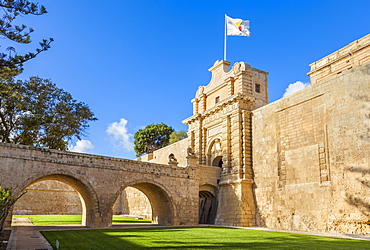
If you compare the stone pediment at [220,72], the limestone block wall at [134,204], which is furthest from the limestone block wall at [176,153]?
the stone pediment at [220,72]

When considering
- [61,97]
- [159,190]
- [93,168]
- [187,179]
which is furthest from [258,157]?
[61,97]

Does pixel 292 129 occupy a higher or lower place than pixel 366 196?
higher

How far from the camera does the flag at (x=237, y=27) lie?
22141 mm

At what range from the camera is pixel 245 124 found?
19.4m

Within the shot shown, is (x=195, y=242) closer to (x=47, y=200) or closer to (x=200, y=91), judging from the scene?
(x=200, y=91)

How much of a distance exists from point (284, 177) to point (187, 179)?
5560 mm

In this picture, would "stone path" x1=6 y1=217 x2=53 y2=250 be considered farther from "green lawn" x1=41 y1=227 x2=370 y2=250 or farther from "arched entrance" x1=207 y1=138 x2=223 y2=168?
"arched entrance" x1=207 y1=138 x2=223 y2=168

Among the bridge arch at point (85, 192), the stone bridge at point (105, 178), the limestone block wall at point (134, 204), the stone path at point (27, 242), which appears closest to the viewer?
the stone path at point (27, 242)

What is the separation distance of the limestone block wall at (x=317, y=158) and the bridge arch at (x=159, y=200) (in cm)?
484

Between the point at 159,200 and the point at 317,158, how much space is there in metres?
9.29

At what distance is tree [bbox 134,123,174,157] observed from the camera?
4434 centimetres

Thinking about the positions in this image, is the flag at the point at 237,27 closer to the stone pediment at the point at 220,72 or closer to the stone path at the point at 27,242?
the stone pediment at the point at 220,72

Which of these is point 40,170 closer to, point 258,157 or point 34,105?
point 34,105

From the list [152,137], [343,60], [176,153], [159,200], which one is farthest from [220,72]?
[152,137]
